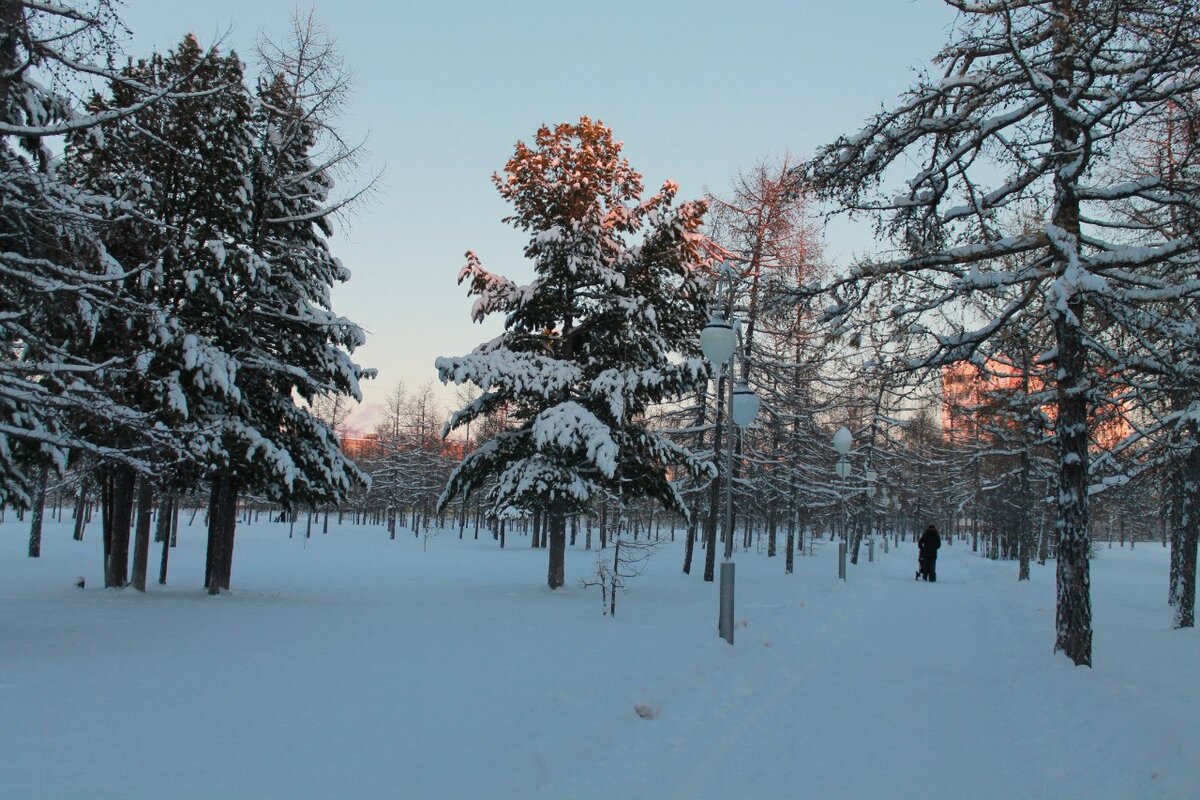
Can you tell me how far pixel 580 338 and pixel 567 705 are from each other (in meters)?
12.2

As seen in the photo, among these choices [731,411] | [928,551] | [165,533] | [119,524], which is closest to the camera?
[731,411]

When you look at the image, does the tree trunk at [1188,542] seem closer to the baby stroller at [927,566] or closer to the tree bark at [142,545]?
the baby stroller at [927,566]

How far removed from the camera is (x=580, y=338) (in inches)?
700

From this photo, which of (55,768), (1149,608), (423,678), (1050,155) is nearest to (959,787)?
(423,678)

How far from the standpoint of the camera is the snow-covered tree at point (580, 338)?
1530 cm

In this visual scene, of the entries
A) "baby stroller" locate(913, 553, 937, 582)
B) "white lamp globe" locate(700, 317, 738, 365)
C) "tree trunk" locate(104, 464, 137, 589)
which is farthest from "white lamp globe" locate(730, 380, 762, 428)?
"baby stroller" locate(913, 553, 937, 582)

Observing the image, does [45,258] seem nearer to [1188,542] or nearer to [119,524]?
[119,524]

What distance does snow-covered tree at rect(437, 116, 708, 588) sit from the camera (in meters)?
15.3

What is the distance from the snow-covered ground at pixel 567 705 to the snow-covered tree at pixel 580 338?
11.4 ft

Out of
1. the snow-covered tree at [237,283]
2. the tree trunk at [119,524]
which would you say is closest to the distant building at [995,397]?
the snow-covered tree at [237,283]

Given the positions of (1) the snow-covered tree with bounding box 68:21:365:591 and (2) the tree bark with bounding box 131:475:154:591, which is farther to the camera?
(2) the tree bark with bounding box 131:475:154:591

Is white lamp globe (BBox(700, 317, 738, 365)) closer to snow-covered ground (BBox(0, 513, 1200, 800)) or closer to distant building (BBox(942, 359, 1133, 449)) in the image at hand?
distant building (BBox(942, 359, 1133, 449))

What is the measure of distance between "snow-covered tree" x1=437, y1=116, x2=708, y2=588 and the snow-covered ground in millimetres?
3470

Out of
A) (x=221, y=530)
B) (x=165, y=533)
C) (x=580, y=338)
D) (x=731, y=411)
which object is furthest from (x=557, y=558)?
(x=165, y=533)
